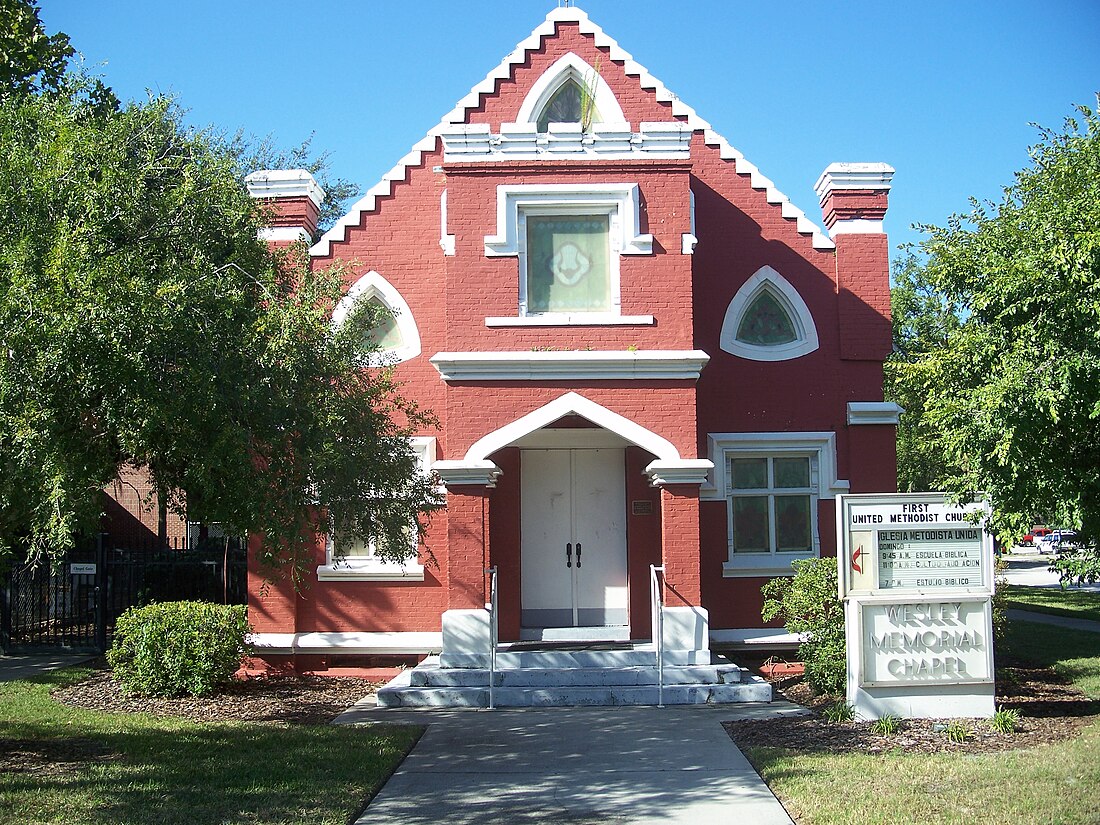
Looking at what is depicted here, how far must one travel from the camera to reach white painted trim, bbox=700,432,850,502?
14.7m

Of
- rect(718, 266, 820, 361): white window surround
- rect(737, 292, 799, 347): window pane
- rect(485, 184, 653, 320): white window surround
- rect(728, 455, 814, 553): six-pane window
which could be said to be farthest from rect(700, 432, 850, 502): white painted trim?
rect(485, 184, 653, 320): white window surround

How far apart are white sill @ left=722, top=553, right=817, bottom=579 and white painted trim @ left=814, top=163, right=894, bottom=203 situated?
5.38m

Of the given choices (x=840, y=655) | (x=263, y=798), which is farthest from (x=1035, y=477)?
(x=263, y=798)

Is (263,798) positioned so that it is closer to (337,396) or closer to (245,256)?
→ (337,396)

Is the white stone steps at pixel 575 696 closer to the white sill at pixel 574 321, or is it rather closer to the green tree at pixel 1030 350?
the green tree at pixel 1030 350

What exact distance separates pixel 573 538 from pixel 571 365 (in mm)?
2855

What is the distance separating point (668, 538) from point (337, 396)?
483 cm

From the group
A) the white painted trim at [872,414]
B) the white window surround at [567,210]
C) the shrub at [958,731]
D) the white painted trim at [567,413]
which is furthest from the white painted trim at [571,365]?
the shrub at [958,731]

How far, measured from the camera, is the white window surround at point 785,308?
49.4 ft

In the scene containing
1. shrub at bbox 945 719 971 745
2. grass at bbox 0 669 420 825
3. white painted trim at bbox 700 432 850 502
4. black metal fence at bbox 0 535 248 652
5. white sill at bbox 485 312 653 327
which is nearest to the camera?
grass at bbox 0 669 420 825

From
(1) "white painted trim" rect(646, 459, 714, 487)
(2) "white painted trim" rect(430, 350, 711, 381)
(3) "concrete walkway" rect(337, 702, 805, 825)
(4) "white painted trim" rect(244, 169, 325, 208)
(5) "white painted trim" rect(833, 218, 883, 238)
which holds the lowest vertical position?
(3) "concrete walkway" rect(337, 702, 805, 825)

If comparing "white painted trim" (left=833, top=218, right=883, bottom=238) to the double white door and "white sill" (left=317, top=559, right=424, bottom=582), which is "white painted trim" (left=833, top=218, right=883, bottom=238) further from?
"white sill" (left=317, top=559, right=424, bottom=582)

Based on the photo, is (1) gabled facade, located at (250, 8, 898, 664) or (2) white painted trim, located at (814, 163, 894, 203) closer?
(1) gabled facade, located at (250, 8, 898, 664)

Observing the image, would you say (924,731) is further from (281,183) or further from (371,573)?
(281,183)
